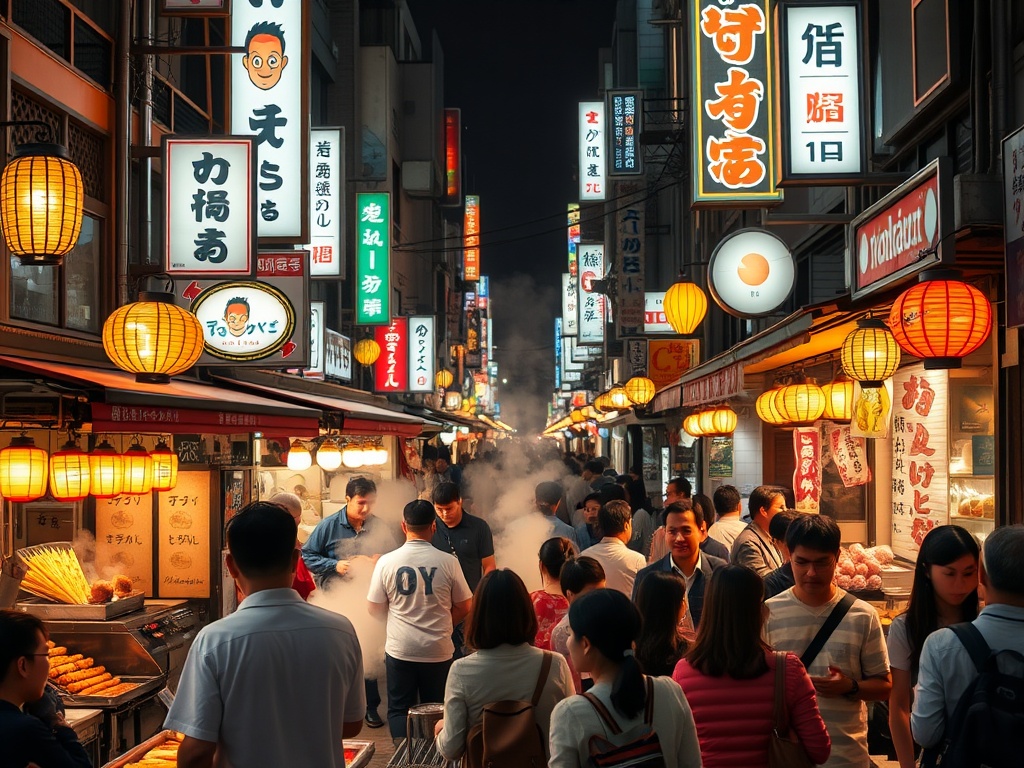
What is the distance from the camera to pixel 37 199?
7.71 m

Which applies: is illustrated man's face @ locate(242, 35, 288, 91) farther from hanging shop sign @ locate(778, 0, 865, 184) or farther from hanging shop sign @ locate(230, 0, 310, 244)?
hanging shop sign @ locate(778, 0, 865, 184)

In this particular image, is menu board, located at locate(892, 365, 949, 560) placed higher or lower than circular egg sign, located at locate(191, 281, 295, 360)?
lower

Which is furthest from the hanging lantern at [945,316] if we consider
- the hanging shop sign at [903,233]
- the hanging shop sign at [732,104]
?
the hanging shop sign at [732,104]

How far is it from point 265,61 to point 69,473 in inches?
256

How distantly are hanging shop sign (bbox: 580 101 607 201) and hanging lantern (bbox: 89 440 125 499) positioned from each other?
26105mm

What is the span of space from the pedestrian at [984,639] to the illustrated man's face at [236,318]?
885 cm

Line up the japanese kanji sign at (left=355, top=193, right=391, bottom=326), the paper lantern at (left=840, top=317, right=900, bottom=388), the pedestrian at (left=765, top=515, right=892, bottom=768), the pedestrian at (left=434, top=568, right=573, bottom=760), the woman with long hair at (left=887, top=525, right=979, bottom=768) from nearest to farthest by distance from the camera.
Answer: the pedestrian at (left=434, top=568, right=573, bottom=760)
the woman with long hair at (left=887, top=525, right=979, bottom=768)
the pedestrian at (left=765, top=515, right=892, bottom=768)
the paper lantern at (left=840, top=317, right=900, bottom=388)
the japanese kanji sign at (left=355, top=193, right=391, bottom=326)

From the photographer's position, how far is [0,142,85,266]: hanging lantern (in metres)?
7.69

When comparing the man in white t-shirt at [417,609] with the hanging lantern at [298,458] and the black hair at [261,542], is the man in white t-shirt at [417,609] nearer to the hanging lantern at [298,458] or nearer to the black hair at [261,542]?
the black hair at [261,542]

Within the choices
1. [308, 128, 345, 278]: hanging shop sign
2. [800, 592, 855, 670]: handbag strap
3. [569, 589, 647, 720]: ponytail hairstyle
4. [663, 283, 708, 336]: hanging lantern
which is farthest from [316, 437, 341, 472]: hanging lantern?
[569, 589, 647, 720]: ponytail hairstyle

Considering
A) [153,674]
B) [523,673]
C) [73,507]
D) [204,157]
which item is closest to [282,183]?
[204,157]

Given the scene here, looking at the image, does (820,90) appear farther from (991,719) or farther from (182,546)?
(182,546)

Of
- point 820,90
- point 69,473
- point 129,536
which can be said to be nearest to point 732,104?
point 820,90

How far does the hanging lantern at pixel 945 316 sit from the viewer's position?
6102mm
